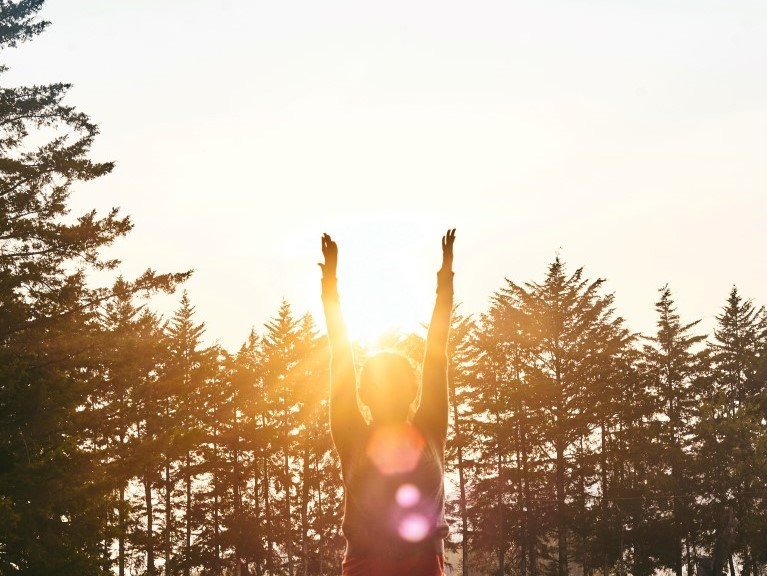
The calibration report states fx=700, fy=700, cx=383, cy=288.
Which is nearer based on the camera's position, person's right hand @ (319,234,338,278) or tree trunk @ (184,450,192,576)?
person's right hand @ (319,234,338,278)

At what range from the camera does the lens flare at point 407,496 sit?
103 inches

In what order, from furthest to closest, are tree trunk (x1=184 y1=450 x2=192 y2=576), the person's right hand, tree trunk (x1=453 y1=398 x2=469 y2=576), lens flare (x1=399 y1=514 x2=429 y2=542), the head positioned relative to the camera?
tree trunk (x1=184 y1=450 x2=192 y2=576) → tree trunk (x1=453 y1=398 x2=469 y2=576) → the person's right hand → the head → lens flare (x1=399 y1=514 x2=429 y2=542)

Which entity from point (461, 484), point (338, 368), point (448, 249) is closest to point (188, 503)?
point (461, 484)

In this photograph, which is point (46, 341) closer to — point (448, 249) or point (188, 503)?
point (448, 249)

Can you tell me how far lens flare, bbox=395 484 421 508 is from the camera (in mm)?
2619

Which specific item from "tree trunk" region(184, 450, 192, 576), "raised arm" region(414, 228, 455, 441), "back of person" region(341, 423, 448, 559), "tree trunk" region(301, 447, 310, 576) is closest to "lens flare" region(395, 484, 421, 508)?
"back of person" region(341, 423, 448, 559)

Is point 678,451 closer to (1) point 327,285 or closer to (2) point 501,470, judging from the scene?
(2) point 501,470

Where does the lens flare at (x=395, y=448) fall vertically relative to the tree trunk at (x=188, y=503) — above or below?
below

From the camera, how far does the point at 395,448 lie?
8.78 ft

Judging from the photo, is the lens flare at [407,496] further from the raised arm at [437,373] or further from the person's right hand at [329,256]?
the person's right hand at [329,256]

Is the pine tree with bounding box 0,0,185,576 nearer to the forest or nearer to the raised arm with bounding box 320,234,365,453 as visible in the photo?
the forest

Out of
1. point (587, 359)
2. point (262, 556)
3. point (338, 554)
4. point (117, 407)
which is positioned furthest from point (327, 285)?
A: point (338, 554)

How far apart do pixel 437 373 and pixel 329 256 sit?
65 centimetres

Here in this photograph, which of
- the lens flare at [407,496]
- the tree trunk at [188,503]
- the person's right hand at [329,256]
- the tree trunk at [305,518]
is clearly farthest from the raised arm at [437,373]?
the tree trunk at [188,503]
